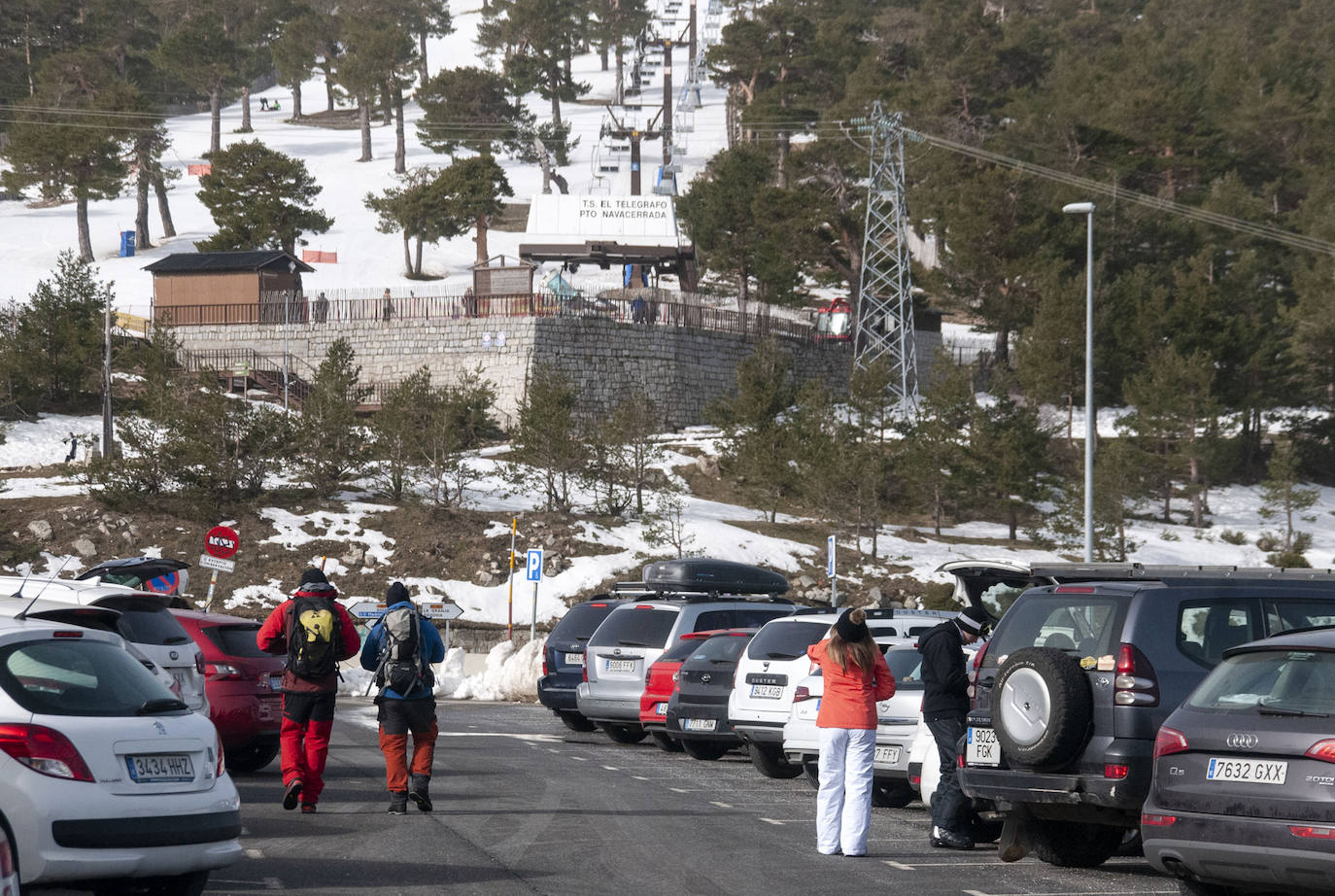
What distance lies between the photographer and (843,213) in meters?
73.1

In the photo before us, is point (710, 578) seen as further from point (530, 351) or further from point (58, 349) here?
point (58, 349)

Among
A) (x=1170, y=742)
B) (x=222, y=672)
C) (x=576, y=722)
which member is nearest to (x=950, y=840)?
A: (x=1170, y=742)

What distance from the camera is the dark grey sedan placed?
7379 millimetres

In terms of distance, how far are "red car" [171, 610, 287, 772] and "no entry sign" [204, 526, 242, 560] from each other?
1450 cm

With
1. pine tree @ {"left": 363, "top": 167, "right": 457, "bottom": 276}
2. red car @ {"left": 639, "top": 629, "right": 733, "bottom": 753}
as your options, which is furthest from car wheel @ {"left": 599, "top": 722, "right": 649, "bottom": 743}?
pine tree @ {"left": 363, "top": 167, "right": 457, "bottom": 276}

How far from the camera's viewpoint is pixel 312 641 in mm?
Answer: 12133

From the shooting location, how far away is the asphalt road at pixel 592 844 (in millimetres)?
9242

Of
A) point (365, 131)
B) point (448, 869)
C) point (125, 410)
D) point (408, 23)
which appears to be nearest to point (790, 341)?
point (125, 410)

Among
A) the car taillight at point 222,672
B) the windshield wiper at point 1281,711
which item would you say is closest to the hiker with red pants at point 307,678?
the car taillight at point 222,672

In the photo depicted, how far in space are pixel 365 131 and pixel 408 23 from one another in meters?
34.9

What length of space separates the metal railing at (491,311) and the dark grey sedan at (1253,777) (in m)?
49.6

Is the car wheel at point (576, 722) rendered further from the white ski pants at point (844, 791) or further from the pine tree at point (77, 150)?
the pine tree at point (77, 150)

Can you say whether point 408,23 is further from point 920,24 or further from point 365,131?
point 920,24

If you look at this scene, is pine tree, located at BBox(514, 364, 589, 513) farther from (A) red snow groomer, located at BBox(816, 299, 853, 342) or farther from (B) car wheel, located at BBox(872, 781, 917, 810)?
(B) car wheel, located at BBox(872, 781, 917, 810)
